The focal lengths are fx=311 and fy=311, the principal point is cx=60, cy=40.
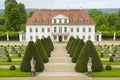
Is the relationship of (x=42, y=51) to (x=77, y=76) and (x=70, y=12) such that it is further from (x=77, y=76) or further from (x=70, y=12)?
(x=70, y=12)

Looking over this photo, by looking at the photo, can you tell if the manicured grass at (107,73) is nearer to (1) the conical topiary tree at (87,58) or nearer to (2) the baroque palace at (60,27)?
(1) the conical topiary tree at (87,58)

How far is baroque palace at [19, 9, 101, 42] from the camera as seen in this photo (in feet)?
236

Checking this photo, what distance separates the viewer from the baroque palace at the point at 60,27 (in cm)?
7200

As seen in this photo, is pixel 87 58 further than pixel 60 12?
No

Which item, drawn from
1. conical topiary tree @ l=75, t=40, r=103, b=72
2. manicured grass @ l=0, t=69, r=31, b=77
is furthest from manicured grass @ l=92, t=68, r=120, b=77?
manicured grass @ l=0, t=69, r=31, b=77

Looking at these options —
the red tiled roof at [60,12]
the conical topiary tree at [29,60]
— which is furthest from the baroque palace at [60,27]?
the conical topiary tree at [29,60]

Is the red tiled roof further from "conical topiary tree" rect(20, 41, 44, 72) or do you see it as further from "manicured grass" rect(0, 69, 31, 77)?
"manicured grass" rect(0, 69, 31, 77)

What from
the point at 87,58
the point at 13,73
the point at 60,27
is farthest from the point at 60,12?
the point at 13,73

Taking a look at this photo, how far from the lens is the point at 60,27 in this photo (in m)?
72.1

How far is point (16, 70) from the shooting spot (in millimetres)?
27172

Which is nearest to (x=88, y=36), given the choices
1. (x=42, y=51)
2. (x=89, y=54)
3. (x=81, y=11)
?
(x=81, y=11)

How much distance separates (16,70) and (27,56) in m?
1.77

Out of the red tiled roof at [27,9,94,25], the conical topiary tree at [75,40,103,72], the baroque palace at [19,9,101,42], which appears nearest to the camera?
A: the conical topiary tree at [75,40,103,72]

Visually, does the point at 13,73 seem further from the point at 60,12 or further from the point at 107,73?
the point at 60,12
